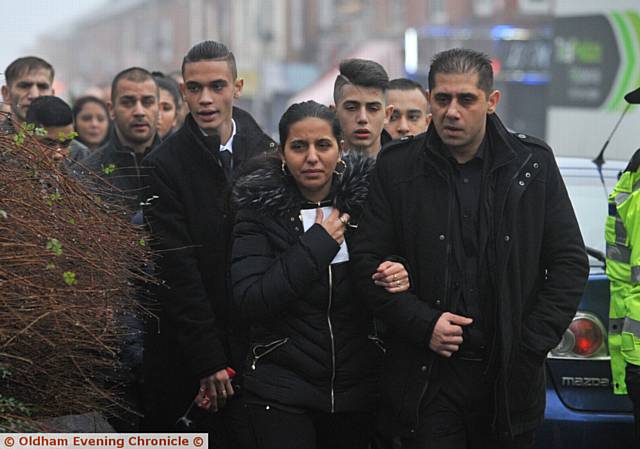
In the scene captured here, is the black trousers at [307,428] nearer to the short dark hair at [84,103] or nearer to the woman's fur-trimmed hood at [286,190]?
the woman's fur-trimmed hood at [286,190]

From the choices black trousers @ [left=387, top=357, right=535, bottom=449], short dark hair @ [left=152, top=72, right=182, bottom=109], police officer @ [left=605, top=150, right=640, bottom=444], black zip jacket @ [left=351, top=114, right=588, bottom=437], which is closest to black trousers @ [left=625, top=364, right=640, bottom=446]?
police officer @ [left=605, top=150, right=640, bottom=444]

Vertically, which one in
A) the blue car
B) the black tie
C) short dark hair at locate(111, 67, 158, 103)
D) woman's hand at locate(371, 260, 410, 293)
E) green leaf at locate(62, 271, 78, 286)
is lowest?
the blue car

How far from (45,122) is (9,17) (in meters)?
54.5

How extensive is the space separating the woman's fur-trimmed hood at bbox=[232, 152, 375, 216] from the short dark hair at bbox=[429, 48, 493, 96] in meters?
0.43

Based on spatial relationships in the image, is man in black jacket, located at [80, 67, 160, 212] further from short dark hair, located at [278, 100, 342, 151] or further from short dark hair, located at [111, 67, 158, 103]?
short dark hair, located at [278, 100, 342, 151]

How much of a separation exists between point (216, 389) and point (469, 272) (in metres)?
1.31

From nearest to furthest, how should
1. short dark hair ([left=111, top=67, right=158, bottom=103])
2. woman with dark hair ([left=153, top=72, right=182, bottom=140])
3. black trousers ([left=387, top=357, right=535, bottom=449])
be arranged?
black trousers ([left=387, top=357, right=535, bottom=449]) < short dark hair ([left=111, top=67, right=158, bottom=103]) < woman with dark hair ([left=153, top=72, right=182, bottom=140])

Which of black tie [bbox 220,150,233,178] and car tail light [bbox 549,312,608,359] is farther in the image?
car tail light [bbox 549,312,608,359]

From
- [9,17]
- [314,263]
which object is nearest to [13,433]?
[314,263]

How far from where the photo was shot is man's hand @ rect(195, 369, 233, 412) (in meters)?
5.20

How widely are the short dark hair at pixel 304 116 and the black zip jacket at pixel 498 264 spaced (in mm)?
316

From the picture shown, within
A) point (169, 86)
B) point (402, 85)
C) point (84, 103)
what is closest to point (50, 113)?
point (402, 85)

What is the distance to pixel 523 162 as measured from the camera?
14.9ft

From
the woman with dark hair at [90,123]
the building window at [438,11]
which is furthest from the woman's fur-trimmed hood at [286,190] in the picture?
the building window at [438,11]
